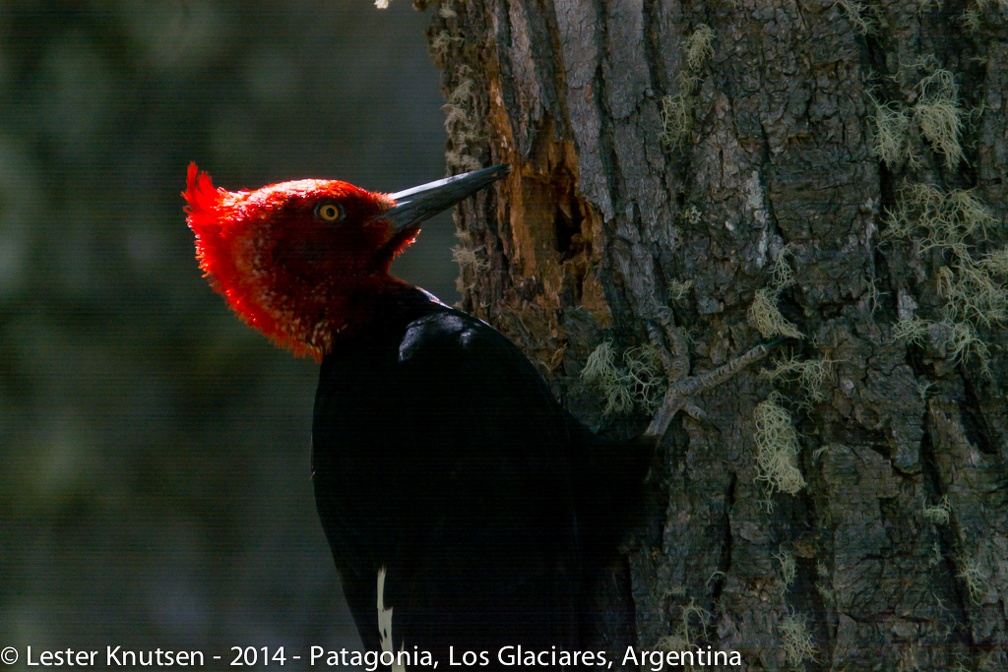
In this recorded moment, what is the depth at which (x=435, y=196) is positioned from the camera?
8.05ft

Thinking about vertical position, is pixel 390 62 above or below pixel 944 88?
above

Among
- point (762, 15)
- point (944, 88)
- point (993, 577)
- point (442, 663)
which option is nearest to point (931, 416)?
point (993, 577)

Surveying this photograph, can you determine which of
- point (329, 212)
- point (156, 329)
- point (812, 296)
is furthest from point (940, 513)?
point (156, 329)

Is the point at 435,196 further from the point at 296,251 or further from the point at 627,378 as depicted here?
the point at 627,378

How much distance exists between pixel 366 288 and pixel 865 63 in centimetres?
123

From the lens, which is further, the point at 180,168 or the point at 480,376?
the point at 180,168

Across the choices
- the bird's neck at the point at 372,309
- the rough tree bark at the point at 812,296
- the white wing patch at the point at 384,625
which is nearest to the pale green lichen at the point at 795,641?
the rough tree bark at the point at 812,296

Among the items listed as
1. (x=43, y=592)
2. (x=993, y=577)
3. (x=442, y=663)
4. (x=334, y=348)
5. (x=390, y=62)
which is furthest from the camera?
(x=390, y=62)

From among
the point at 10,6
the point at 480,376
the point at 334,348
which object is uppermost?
the point at 10,6

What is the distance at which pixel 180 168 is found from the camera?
13.9 feet

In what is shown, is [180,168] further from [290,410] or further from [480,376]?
[480,376]

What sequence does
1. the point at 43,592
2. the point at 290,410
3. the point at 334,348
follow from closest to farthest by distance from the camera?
the point at 334,348
the point at 43,592
the point at 290,410

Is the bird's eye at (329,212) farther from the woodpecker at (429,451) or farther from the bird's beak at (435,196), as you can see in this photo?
the bird's beak at (435,196)

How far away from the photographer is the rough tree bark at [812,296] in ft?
6.03
